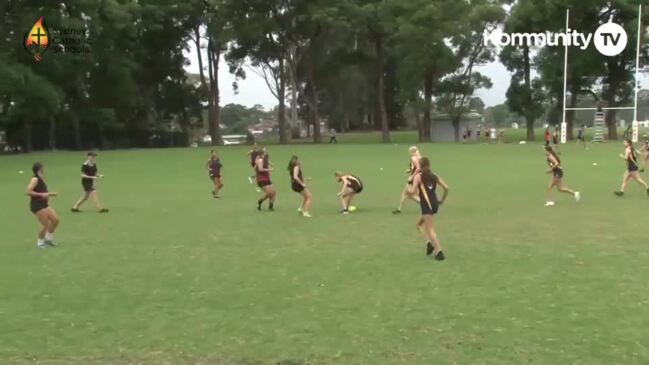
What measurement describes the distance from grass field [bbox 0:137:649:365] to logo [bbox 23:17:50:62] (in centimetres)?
3323

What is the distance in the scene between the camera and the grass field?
21.8 ft

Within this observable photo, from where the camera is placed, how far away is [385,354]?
21.1ft

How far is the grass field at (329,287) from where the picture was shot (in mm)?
6641

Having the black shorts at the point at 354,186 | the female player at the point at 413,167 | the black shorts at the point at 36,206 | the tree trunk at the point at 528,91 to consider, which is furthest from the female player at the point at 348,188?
the tree trunk at the point at 528,91

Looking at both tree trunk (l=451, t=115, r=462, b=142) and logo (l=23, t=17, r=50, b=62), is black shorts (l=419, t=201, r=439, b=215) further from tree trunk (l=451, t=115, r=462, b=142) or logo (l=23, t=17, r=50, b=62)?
tree trunk (l=451, t=115, r=462, b=142)

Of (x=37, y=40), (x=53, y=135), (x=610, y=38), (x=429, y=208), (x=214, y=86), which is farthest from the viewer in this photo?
(x=214, y=86)

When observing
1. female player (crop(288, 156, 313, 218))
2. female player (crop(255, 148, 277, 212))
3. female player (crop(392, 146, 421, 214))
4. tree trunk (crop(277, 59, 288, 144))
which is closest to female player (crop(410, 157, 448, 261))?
female player (crop(392, 146, 421, 214))

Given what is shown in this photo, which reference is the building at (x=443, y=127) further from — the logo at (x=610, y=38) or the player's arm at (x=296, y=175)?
the player's arm at (x=296, y=175)

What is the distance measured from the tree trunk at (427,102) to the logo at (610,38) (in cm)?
1485

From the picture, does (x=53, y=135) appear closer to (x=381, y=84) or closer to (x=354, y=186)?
(x=381, y=84)

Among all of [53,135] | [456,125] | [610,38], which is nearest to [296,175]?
[53,135]

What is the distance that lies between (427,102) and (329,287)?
5893 cm

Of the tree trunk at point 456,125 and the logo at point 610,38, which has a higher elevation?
the logo at point 610,38

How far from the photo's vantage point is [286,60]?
227 feet
